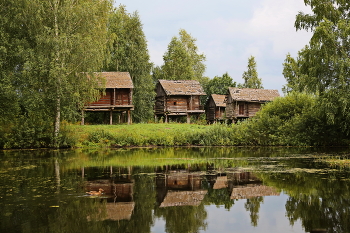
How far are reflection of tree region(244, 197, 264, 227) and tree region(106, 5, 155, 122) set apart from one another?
35.6 metres

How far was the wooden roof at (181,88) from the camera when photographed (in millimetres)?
46031

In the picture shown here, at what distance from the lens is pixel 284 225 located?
7.04 meters

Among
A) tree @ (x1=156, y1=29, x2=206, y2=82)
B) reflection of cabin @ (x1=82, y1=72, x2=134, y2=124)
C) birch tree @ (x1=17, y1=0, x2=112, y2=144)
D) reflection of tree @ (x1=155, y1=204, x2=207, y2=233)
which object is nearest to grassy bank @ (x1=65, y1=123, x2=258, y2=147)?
birch tree @ (x1=17, y1=0, x2=112, y2=144)

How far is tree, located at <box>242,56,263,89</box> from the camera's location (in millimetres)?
67725

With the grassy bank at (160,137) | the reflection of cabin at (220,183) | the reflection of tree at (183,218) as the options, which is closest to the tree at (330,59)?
the grassy bank at (160,137)

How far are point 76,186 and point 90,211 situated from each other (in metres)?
3.30

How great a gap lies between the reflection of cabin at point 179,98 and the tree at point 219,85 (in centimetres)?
1617

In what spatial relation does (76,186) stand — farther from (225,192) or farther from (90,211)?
(225,192)

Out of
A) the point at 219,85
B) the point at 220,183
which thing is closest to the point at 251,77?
the point at 219,85

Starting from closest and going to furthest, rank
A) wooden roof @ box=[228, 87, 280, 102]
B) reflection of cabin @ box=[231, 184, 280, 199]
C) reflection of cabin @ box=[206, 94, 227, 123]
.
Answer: reflection of cabin @ box=[231, 184, 280, 199], wooden roof @ box=[228, 87, 280, 102], reflection of cabin @ box=[206, 94, 227, 123]

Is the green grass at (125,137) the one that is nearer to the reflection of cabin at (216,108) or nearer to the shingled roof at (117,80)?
the shingled roof at (117,80)

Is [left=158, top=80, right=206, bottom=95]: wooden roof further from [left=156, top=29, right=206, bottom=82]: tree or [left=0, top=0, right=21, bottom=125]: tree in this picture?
[left=0, top=0, right=21, bottom=125]: tree

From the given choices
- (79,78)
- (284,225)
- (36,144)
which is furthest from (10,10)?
(284,225)

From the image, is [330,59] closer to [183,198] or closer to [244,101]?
[183,198]
